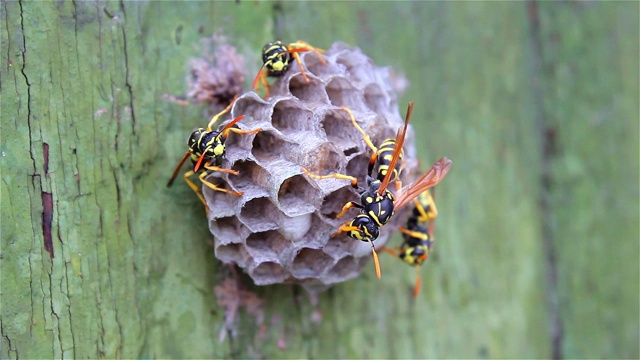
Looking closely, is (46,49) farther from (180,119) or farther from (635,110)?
(635,110)

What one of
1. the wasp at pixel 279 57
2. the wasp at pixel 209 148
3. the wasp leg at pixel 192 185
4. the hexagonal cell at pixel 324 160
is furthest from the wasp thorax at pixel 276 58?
the wasp leg at pixel 192 185

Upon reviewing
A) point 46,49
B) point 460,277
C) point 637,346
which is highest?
point 46,49

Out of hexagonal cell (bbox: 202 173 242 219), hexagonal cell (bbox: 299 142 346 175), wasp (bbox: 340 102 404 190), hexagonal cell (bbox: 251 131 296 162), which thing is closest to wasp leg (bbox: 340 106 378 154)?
wasp (bbox: 340 102 404 190)

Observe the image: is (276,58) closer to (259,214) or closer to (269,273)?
(259,214)

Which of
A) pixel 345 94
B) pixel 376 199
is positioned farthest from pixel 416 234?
pixel 345 94

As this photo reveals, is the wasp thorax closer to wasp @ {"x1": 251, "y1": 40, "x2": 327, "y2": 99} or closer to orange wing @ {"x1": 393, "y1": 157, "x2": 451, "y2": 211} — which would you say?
wasp @ {"x1": 251, "y1": 40, "x2": 327, "y2": 99}

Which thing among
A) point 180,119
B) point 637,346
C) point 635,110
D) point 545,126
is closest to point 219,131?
point 180,119

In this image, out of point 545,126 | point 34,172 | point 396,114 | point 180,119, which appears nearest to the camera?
point 34,172
